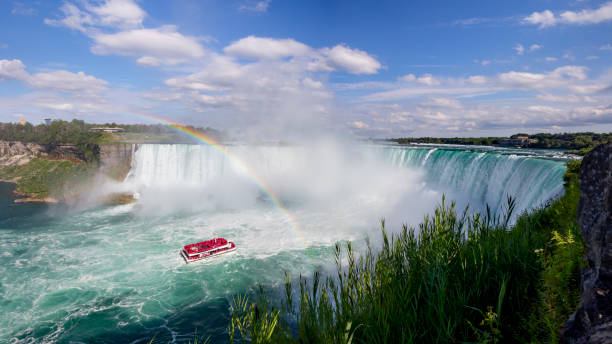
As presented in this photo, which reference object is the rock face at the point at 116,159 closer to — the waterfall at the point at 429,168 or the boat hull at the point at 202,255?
the waterfall at the point at 429,168

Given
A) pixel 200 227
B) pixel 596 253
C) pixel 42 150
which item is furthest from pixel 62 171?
pixel 596 253

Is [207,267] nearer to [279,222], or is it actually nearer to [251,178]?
[279,222]

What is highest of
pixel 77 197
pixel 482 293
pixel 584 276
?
pixel 584 276

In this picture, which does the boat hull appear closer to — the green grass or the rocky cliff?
the green grass

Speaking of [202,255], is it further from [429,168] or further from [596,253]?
[429,168]

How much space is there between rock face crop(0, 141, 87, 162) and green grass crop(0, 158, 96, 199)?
1386 mm

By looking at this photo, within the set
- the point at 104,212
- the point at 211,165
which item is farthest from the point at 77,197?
the point at 211,165

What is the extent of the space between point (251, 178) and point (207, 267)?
26.3 meters

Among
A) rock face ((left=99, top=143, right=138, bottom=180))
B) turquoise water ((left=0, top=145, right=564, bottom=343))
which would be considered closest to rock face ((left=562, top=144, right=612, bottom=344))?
turquoise water ((left=0, top=145, right=564, bottom=343))

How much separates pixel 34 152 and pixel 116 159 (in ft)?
137

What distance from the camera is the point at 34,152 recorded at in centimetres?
7244

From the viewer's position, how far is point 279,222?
28328 mm

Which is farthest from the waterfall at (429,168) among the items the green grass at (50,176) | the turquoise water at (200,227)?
the green grass at (50,176)

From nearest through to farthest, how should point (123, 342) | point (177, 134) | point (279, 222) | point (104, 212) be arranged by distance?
point (123, 342) → point (279, 222) → point (104, 212) → point (177, 134)
